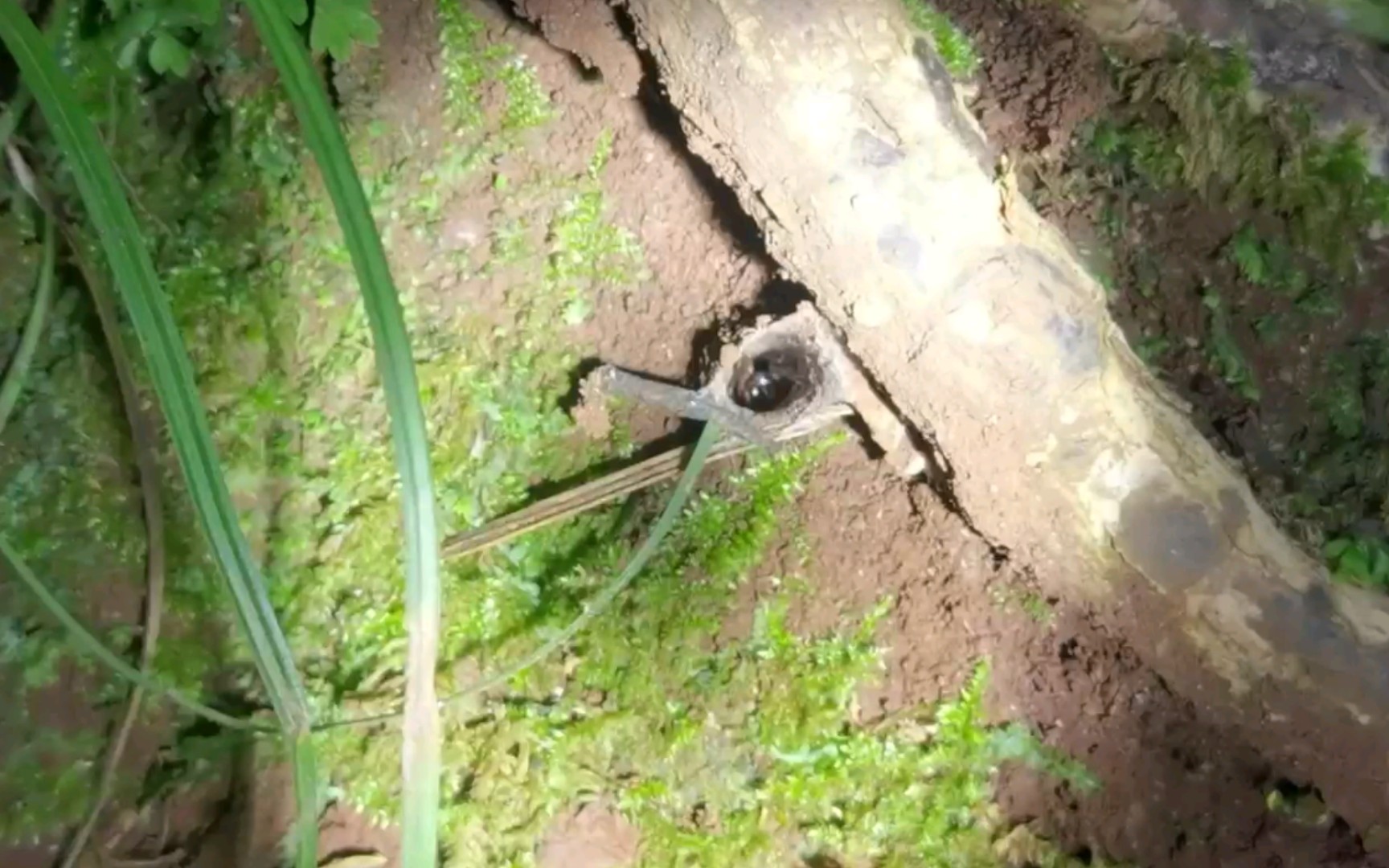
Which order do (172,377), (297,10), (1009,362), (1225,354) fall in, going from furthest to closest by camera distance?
1. (1225,354)
2. (297,10)
3. (1009,362)
4. (172,377)

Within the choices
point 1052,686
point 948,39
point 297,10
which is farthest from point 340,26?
point 1052,686

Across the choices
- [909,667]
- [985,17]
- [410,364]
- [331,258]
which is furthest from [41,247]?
[985,17]

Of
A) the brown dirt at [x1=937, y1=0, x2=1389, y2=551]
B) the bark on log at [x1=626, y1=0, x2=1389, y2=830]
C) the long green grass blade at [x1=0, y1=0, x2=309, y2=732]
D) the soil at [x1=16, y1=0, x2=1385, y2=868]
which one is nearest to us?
the long green grass blade at [x1=0, y1=0, x2=309, y2=732]

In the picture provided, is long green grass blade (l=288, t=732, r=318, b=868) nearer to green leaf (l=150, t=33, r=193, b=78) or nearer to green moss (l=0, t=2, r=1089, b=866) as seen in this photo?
green moss (l=0, t=2, r=1089, b=866)

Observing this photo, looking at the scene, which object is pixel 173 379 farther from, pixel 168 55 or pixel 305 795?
pixel 168 55

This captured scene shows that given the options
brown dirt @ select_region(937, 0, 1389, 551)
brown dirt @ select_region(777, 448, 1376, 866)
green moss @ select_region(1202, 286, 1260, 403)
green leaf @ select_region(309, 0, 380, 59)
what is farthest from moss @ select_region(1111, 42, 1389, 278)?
green leaf @ select_region(309, 0, 380, 59)

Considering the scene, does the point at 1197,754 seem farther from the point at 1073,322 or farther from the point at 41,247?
the point at 41,247
